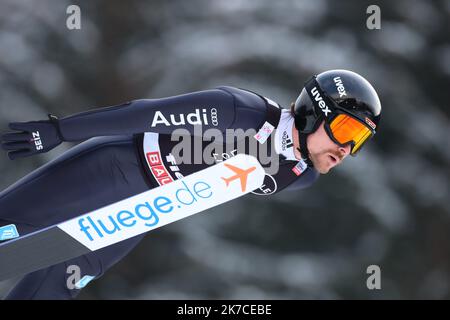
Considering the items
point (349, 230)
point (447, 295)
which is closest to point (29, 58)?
point (349, 230)

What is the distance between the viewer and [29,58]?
9.23 meters

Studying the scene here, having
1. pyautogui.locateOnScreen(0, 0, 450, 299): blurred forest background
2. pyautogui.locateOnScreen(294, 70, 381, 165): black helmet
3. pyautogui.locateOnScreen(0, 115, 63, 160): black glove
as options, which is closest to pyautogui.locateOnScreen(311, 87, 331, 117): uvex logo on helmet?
pyautogui.locateOnScreen(294, 70, 381, 165): black helmet

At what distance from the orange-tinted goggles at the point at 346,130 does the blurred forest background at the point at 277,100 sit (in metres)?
5.11

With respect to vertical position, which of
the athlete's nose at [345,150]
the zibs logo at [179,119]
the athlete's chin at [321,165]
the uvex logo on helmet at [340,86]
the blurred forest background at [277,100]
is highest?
the uvex logo on helmet at [340,86]

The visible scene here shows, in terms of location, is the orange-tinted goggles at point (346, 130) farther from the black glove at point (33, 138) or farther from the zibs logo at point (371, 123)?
the black glove at point (33, 138)

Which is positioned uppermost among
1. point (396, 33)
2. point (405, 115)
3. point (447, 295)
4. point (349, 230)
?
point (396, 33)

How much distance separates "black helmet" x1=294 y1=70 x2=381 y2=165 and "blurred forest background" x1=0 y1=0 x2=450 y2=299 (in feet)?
16.5

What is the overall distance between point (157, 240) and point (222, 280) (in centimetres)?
75

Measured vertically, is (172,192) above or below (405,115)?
above

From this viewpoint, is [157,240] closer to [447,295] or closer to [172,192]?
[447,295]

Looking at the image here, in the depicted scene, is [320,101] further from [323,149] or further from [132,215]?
[132,215]

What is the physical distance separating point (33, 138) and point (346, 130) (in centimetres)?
128

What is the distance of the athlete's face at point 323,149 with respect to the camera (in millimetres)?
3902

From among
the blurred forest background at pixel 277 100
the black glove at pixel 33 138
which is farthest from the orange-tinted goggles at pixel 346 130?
the blurred forest background at pixel 277 100
